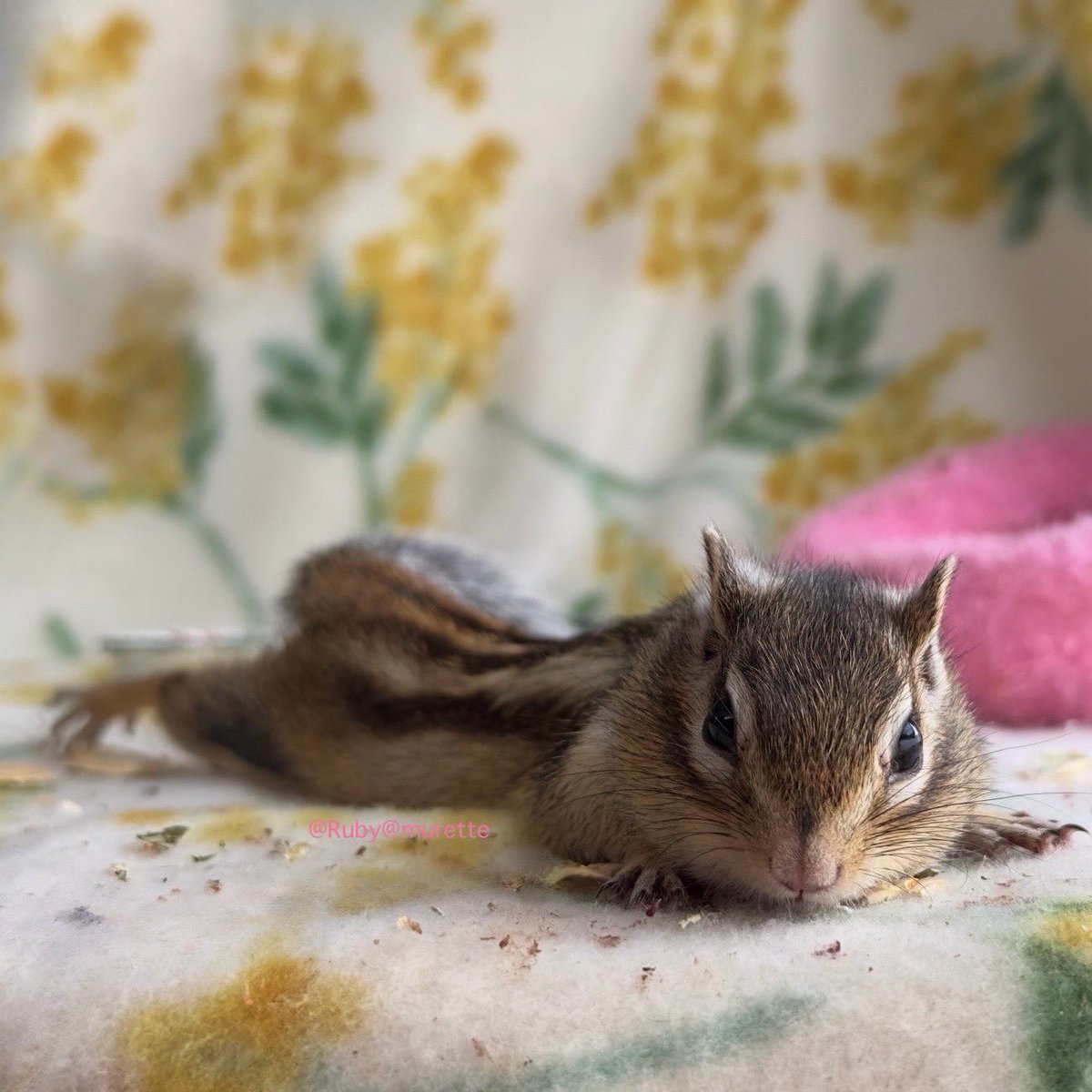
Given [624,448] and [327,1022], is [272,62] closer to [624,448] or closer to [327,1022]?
[624,448]

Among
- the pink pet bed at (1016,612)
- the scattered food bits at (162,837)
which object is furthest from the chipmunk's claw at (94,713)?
the pink pet bed at (1016,612)

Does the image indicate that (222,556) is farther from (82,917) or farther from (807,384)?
(82,917)

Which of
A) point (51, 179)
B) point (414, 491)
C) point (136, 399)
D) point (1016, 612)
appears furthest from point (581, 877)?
point (51, 179)

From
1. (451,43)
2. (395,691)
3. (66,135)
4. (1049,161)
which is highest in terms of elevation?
(451,43)

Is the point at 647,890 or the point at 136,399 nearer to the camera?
the point at 647,890

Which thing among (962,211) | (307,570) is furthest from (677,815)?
(962,211)

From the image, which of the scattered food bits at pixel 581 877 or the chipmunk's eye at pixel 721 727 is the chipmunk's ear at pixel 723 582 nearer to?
the chipmunk's eye at pixel 721 727

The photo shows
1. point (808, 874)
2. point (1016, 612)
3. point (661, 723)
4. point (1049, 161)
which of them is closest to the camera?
point (808, 874)
